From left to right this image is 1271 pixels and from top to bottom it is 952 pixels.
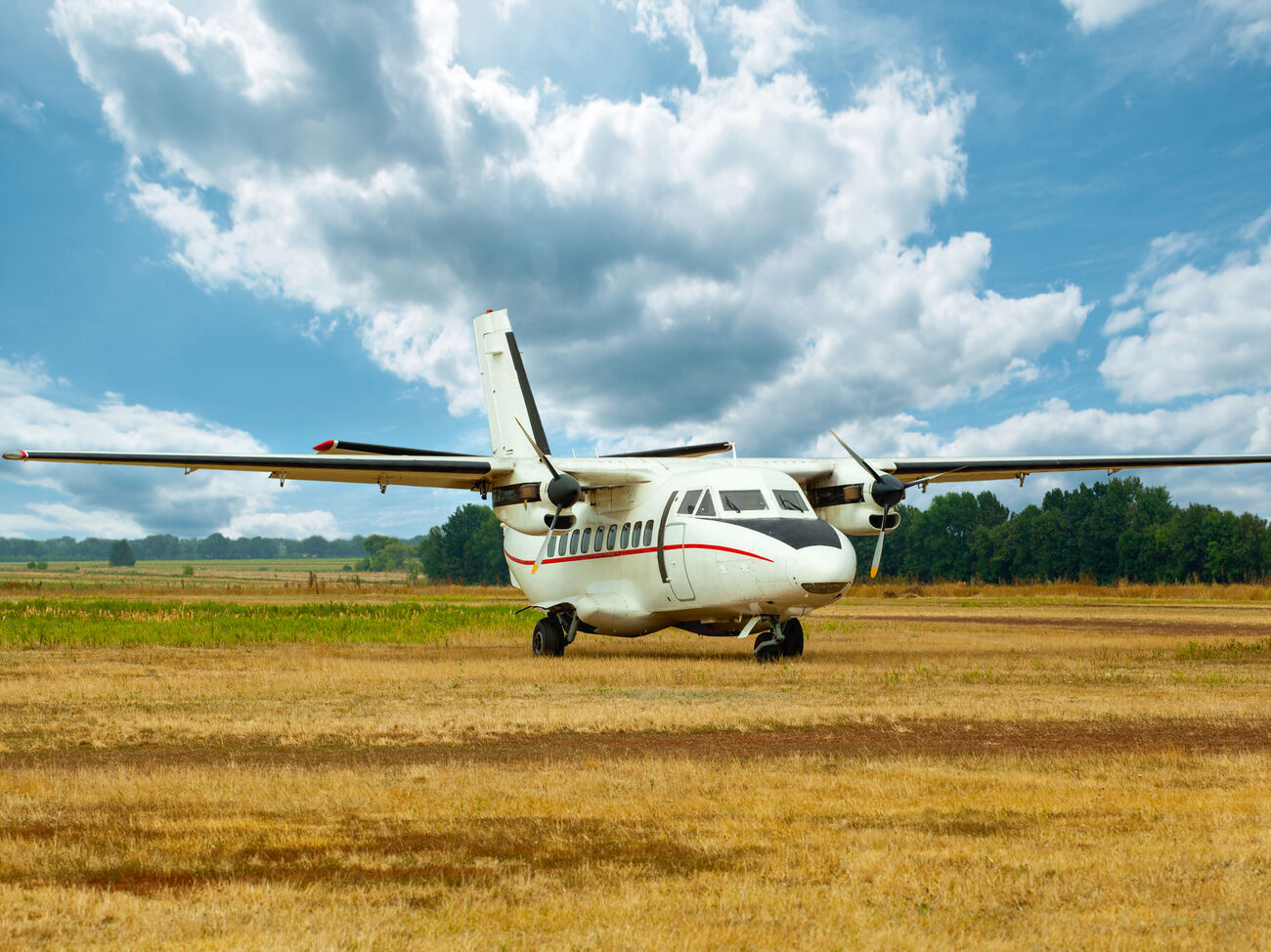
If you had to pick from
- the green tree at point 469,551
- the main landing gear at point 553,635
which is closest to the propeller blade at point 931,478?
the main landing gear at point 553,635

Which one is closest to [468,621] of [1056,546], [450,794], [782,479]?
[782,479]

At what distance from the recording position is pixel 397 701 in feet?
42.7

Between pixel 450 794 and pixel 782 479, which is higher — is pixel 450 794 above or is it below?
below

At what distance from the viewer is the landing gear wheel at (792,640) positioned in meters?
19.2

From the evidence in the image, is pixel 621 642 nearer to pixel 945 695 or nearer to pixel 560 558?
pixel 560 558

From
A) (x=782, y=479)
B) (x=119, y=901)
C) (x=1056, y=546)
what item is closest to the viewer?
(x=119, y=901)

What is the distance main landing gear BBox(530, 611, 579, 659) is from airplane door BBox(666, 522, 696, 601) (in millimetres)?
3290

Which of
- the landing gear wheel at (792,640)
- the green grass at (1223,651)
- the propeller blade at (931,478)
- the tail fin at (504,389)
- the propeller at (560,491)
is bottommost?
the green grass at (1223,651)

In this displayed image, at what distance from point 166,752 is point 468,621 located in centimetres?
2283

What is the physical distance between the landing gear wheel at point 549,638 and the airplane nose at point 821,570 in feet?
20.9

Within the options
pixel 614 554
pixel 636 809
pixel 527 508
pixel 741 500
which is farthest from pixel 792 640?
pixel 636 809

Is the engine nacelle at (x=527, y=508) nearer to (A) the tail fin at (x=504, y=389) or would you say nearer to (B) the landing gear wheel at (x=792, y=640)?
(A) the tail fin at (x=504, y=389)

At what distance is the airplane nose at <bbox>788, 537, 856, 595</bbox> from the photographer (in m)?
17.3

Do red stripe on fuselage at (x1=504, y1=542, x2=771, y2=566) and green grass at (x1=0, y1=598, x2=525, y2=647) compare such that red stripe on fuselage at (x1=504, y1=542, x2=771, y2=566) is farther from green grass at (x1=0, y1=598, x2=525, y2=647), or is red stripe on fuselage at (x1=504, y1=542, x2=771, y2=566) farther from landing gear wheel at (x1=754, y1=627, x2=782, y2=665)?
green grass at (x1=0, y1=598, x2=525, y2=647)
